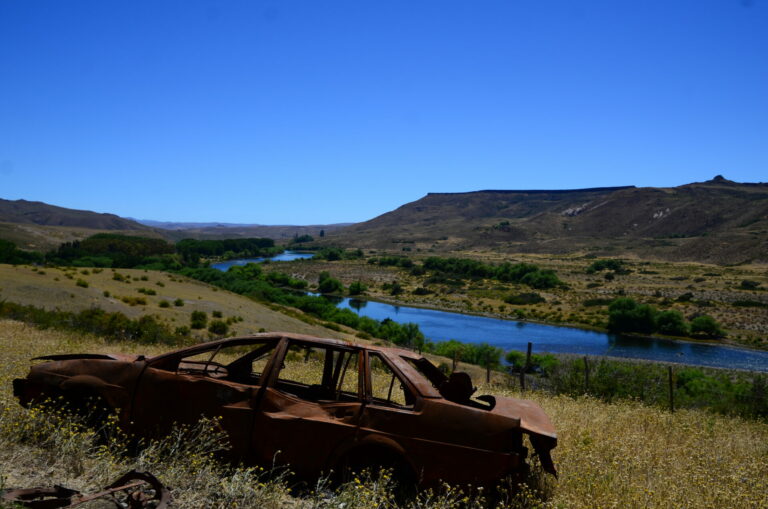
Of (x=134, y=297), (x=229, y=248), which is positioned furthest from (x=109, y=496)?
(x=229, y=248)

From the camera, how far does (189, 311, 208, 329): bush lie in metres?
32.6

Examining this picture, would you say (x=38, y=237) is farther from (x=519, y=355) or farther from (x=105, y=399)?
(x=105, y=399)

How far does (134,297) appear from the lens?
1468 inches

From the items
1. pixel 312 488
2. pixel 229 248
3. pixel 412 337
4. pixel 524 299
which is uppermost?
pixel 229 248

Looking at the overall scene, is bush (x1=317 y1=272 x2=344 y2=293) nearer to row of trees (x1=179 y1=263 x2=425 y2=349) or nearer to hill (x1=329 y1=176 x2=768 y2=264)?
row of trees (x1=179 y1=263 x2=425 y2=349)

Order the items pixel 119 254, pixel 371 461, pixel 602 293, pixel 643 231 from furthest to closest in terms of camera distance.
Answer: pixel 643 231 → pixel 119 254 → pixel 602 293 → pixel 371 461

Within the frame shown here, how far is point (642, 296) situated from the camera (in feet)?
244

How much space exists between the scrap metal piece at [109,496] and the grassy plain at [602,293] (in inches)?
2327

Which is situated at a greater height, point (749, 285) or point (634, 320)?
point (749, 285)

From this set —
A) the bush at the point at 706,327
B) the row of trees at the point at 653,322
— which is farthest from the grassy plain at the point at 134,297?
the bush at the point at 706,327

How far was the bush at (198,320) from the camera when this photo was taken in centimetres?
3256

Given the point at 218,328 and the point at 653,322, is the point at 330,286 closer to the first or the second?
the point at 653,322

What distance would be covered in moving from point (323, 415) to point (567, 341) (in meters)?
52.4

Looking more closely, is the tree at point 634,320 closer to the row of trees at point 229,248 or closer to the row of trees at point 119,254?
the row of trees at point 119,254
